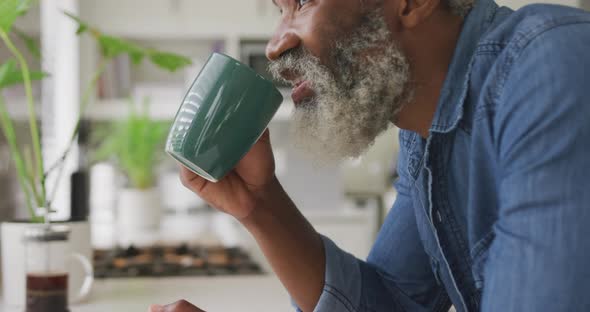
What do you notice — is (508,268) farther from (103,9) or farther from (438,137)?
(103,9)

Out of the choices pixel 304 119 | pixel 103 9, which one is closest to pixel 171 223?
pixel 103 9

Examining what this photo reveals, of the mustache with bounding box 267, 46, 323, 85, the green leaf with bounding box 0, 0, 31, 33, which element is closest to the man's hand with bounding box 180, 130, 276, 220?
the mustache with bounding box 267, 46, 323, 85

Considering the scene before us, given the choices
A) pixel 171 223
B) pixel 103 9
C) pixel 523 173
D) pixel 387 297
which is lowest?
pixel 171 223

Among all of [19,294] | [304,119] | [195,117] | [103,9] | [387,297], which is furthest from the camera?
[103,9]

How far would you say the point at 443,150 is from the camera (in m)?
0.76

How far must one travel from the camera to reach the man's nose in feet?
2.64

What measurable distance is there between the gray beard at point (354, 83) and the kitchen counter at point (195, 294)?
540 millimetres

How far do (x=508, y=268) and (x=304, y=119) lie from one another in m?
0.35

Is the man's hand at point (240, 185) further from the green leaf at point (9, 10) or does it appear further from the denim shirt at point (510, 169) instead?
the green leaf at point (9, 10)

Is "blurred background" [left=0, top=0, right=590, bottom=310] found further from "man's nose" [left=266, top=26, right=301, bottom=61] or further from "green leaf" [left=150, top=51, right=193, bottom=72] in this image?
"man's nose" [left=266, top=26, right=301, bottom=61]

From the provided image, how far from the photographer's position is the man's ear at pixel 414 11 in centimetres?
78

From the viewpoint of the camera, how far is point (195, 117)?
2.42 feet

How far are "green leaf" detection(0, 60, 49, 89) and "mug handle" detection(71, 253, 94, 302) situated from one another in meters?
0.34

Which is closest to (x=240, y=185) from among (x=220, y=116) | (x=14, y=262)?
(x=220, y=116)
